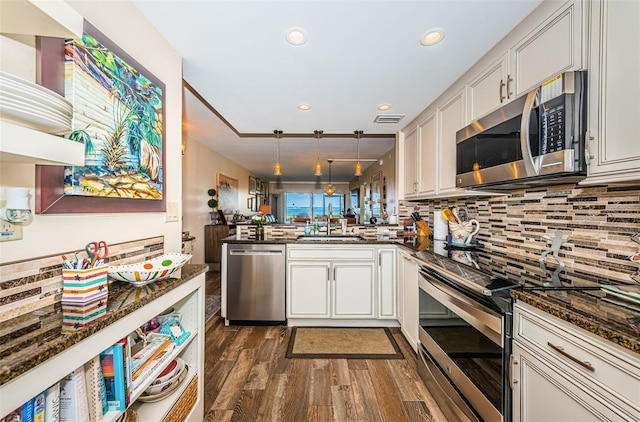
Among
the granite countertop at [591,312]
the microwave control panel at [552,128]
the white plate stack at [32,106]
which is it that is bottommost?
the granite countertop at [591,312]

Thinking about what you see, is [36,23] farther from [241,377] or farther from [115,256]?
[241,377]

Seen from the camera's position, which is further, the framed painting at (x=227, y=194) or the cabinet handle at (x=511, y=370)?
the framed painting at (x=227, y=194)

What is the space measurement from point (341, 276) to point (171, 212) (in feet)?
5.90

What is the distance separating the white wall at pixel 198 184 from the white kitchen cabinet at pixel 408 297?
3.36 meters

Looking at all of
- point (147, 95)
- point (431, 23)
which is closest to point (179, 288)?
point (147, 95)

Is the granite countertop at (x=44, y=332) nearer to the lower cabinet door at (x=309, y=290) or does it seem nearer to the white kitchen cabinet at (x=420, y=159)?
the lower cabinet door at (x=309, y=290)

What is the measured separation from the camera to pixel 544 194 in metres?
1.68

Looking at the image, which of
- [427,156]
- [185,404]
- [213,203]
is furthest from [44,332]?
[213,203]

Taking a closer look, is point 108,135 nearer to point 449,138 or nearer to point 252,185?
point 449,138

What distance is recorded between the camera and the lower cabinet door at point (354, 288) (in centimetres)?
286

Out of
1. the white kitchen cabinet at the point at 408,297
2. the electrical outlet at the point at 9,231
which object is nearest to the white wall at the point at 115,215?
the electrical outlet at the point at 9,231

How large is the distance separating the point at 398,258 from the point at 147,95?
2486 mm

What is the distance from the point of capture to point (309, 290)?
2.88m

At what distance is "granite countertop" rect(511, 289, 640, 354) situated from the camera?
739 millimetres
